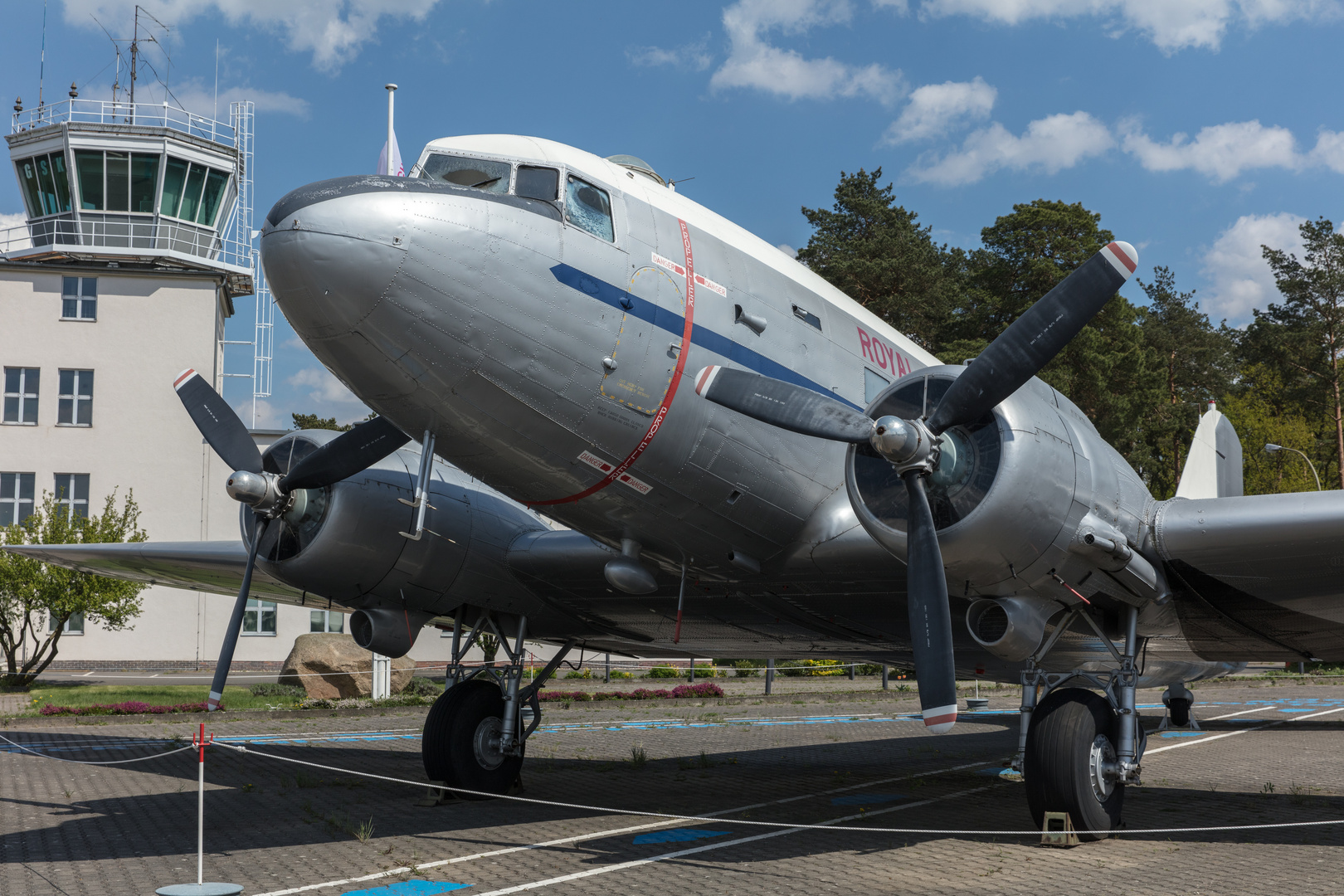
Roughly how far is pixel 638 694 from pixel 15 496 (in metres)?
27.7

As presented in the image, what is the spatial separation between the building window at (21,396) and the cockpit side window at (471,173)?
40727 millimetres

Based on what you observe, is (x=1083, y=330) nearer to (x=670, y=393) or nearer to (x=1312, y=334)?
(x=1312, y=334)

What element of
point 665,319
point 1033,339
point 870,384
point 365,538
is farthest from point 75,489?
point 1033,339

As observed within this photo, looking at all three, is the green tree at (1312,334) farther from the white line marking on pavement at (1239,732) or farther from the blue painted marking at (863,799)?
the blue painted marking at (863,799)

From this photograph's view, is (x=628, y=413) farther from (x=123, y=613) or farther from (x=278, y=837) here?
(x=123, y=613)

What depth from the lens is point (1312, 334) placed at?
188 feet

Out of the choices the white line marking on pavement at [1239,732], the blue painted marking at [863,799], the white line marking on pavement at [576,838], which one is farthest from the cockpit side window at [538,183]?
the white line marking on pavement at [1239,732]

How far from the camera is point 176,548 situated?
13.3 m

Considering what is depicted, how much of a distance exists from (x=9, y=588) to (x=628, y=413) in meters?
31.5

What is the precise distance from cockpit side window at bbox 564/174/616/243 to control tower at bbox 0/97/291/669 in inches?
1473

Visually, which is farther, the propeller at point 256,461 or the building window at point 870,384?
the building window at point 870,384

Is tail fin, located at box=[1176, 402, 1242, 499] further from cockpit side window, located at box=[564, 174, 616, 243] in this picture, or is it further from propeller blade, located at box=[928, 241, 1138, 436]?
cockpit side window, located at box=[564, 174, 616, 243]

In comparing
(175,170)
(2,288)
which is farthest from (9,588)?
(175,170)

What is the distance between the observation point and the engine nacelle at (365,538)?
10930 mm
